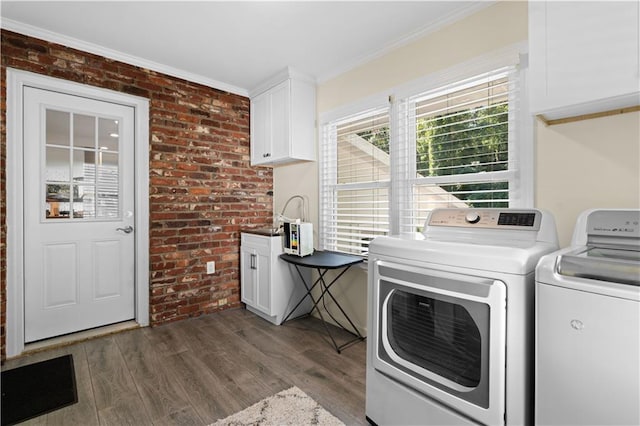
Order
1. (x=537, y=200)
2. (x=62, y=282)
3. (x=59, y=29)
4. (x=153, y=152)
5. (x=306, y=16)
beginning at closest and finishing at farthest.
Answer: (x=537, y=200)
(x=306, y=16)
(x=59, y=29)
(x=62, y=282)
(x=153, y=152)

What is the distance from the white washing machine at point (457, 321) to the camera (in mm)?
1208

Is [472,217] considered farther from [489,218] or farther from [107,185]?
[107,185]

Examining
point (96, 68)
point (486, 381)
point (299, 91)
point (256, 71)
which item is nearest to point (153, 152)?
point (96, 68)

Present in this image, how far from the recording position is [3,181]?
2.34 meters

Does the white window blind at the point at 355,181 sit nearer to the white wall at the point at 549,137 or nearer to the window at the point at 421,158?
the window at the point at 421,158

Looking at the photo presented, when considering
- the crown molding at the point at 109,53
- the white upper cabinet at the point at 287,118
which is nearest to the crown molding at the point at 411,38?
the white upper cabinet at the point at 287,118

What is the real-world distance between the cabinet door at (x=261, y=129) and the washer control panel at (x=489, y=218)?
204 cm

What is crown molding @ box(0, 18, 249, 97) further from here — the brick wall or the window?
the window

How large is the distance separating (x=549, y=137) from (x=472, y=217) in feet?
2.07

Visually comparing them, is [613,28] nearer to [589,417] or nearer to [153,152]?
[589,417]

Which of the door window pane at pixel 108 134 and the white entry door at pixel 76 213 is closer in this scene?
the white entry door at pixel 76 213

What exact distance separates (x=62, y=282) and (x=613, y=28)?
12.6 feet

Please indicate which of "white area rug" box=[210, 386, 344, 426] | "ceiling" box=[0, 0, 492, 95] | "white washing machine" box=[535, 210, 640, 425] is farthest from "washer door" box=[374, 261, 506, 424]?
"ceiling" box=[0, 0, 492, 95]

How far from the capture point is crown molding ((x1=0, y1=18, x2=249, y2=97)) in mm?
2352
